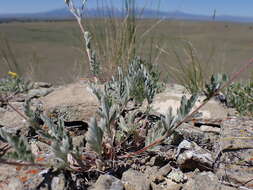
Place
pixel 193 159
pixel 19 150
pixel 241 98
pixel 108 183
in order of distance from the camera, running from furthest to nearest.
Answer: pixel 241 98 < pixel 193 159 < pixel 108 183 < pixel 19 150

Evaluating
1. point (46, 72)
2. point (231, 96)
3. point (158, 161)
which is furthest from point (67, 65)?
point (158, 161)

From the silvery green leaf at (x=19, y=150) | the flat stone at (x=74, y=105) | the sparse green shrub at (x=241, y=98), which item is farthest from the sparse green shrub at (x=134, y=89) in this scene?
the sparse green shrub at (x=241, y=98)

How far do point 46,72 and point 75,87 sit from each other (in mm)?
7077

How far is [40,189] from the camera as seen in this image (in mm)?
1354

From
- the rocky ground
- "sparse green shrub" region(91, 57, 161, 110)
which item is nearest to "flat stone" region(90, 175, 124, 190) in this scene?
the rocky ground

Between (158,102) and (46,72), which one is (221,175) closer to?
(158,102)

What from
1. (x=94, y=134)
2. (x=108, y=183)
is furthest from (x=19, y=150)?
(x=108, y=183)

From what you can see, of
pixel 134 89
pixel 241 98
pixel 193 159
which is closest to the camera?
pixel 193 159

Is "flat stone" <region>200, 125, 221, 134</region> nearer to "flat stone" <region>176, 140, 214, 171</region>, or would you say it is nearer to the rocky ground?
the rocky ground

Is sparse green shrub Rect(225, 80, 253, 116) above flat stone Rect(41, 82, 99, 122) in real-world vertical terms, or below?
below

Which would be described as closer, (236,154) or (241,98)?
(236,154)

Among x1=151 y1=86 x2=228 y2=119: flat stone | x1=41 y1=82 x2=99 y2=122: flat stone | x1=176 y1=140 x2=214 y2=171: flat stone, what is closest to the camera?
x1=176 y1=140 x2=214 y2=171: flat stone

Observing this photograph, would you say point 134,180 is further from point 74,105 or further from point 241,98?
point 241,98

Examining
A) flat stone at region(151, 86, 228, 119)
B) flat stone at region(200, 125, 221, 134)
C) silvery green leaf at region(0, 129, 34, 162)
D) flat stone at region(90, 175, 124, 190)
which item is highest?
silvery green leaf at region(0, 129, 34, 162)
